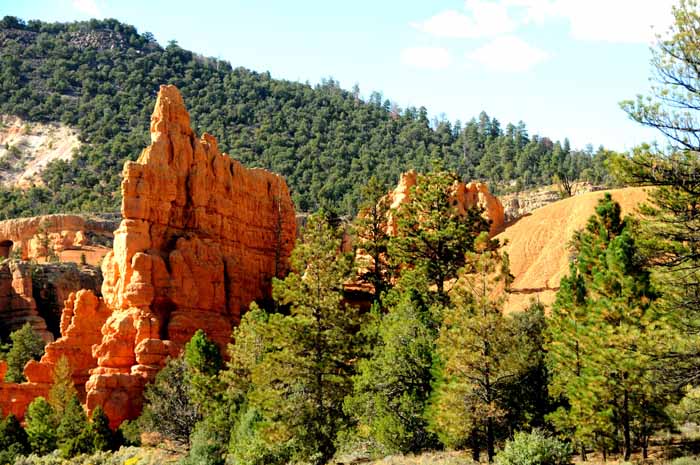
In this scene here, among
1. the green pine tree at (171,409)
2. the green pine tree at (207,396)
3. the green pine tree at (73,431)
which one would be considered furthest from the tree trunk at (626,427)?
the green pine tree at (73,431)

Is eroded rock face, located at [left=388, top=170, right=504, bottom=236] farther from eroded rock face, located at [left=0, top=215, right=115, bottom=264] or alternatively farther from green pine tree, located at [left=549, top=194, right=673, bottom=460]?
eroded rock face, located at [left=0, top=215, right=115, bottom=264]

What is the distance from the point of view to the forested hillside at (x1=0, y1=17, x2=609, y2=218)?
420 feet

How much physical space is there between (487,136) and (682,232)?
146m

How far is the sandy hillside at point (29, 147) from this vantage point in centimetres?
14477

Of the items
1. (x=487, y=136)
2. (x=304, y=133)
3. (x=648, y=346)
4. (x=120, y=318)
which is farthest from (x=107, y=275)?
(x=487, y=136)

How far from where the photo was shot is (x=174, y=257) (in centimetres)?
5225

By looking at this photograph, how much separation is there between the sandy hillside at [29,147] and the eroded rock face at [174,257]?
8912 centimetres

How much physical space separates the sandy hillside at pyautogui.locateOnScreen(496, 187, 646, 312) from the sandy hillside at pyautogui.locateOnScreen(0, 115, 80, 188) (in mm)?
95846

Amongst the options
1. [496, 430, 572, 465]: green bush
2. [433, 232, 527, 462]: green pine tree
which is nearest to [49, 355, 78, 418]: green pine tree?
[433, 232, 527, 462]: green pine tree

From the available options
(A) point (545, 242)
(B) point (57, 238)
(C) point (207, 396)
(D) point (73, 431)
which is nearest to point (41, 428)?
(D) point (73, 431)

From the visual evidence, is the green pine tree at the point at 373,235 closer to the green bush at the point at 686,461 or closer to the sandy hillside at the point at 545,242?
the sandy hillside at the point at 545,242

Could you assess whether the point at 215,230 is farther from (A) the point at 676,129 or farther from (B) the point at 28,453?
(A) the point at 676,129

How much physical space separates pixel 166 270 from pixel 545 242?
28.9m

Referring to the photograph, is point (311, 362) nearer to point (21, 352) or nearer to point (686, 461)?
point (686, 461)
